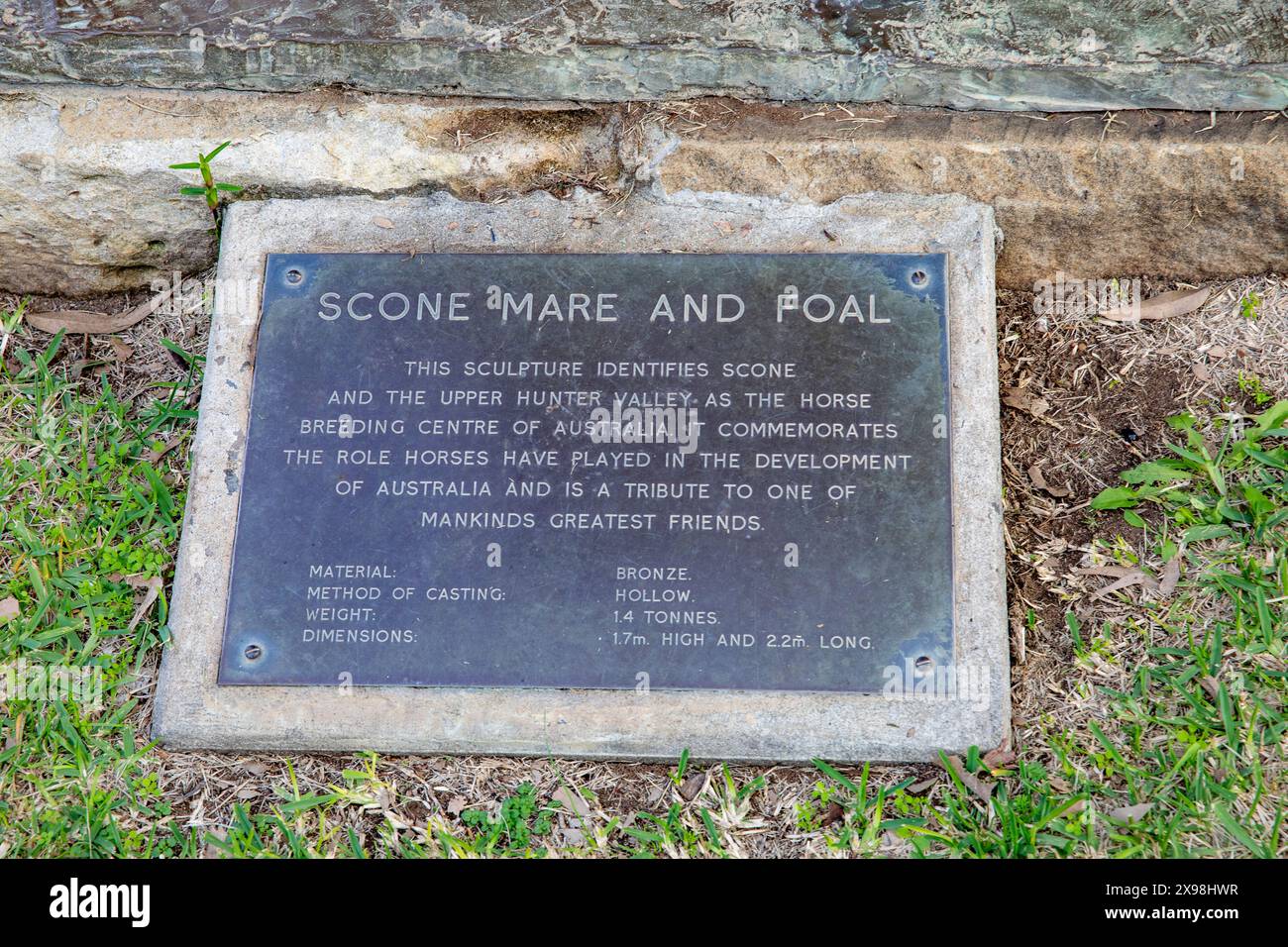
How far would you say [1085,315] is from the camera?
96.2 inches

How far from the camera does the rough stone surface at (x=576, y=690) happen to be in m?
1.97

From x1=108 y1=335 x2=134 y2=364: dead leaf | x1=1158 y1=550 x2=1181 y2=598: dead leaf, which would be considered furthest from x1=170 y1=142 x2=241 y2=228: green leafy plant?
x1=1158 y1=550 x2=1181 y2=598: dead leaf

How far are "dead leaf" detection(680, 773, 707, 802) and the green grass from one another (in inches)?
0.5

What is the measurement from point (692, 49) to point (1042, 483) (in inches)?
51.4

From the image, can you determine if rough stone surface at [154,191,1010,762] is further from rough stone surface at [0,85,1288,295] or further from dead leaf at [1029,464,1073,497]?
dead leaf at [1029,464,1073,497]

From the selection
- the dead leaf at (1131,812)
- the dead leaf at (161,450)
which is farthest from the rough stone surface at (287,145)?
the dead leaf at (1131,812)

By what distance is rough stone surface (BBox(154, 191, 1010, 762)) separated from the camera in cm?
197

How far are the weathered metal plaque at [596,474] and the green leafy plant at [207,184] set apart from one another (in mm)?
263

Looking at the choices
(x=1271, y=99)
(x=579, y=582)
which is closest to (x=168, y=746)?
(x=579, y=582)

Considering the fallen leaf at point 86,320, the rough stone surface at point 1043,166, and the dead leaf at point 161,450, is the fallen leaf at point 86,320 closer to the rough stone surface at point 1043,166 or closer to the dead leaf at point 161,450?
the dead leaf at point 161,450

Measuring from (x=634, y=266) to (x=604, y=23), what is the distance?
1.91ft

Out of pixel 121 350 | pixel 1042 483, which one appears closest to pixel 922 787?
pixel 1042 483

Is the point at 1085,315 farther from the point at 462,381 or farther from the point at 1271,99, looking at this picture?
the point at 462,381

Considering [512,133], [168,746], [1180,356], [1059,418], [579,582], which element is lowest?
[168,746]
